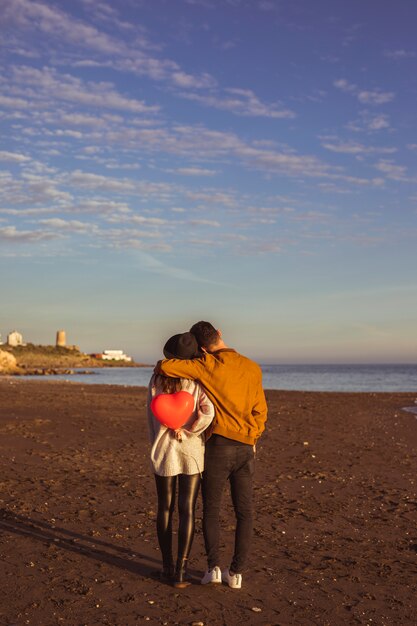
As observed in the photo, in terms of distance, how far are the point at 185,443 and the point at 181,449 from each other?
0.24 ft

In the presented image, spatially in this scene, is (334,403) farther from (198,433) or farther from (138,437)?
(198,433)

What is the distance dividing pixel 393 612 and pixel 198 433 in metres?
2.28

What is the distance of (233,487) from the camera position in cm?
605

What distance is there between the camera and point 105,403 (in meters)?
28.6

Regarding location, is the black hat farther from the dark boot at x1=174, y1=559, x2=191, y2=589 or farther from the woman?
the dark boot at x1=174, y1=559, x2=191, y2=589

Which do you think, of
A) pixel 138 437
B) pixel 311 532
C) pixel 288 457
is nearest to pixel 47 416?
pixel 138 437

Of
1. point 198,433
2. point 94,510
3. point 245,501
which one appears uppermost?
point 198,433

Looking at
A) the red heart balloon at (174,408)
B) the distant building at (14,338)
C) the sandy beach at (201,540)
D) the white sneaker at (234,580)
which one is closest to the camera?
the sandy beach at (201,540)

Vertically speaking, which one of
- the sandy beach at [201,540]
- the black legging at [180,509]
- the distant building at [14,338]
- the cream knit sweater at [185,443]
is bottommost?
the sandy beach at [201,540]

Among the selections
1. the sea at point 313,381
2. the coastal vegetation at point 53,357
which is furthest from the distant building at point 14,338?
the sea at point 313,381

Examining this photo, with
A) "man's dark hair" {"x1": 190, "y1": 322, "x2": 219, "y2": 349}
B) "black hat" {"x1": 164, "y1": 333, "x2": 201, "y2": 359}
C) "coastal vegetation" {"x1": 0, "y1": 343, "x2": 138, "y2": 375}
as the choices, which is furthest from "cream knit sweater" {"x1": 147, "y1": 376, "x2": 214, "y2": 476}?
"coastal vegetation" {"x1": 0, "y1": 343, "x2": 138, "y2": 375}

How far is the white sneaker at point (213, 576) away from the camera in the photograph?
609 centimetres

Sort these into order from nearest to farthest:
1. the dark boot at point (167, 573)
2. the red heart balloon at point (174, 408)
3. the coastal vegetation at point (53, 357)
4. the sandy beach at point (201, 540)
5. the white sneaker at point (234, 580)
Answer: the sandy beach at point (201, 540) → the red heart balloon at point (174, 408) → the white sneaker at point (234, 580) → the dark boot at point (167, 573) → the coastal vegetation at point (53, 357)

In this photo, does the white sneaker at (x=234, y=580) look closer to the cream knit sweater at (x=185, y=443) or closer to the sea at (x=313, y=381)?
the cream knit sweater at (x=185, y=443)
